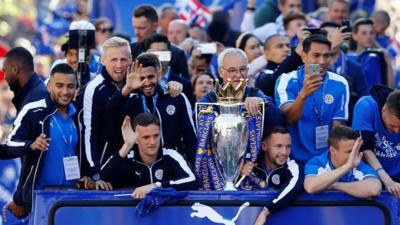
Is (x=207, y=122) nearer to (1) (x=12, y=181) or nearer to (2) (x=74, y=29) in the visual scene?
(2) (x=74, y=29)

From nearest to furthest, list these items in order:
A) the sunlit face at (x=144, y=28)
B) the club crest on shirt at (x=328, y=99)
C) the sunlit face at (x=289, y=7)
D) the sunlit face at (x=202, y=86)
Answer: the club crest on shirt at (x=328, y=99) < the sunlit face at (x=202, y=86) < the sunlit face at (x=144, y=28) < the sunlit face at (x=289, y=7)

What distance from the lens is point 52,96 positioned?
12.5 meters

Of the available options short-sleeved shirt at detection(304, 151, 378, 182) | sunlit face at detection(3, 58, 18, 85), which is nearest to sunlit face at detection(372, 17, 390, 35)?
sunlit face at detection(3, 58, 18, 85)

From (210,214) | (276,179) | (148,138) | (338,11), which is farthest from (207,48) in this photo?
(210,214)

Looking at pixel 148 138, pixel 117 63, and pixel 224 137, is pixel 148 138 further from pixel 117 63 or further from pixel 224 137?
pixel 117 63

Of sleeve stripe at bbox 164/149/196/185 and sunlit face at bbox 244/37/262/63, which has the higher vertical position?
sunlit face at bbox 244/37/262/63

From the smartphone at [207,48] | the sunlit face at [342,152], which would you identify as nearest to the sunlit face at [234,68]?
the sunlit face at [342,152]

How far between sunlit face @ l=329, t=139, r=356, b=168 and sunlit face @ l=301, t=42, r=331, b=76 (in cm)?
142

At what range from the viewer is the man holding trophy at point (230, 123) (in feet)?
37.6

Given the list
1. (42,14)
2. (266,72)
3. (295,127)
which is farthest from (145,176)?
(42,14)

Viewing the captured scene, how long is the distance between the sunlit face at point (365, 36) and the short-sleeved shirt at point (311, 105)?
14.3ft

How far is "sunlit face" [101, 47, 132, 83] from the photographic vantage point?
1262 cm

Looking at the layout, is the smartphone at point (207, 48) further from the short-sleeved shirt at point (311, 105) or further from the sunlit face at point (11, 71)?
the short-sleeved shirt at point (311, 105)

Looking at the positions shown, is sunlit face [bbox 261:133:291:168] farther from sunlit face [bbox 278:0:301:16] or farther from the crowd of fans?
sunlit face [bbox 278:0:301:16]
